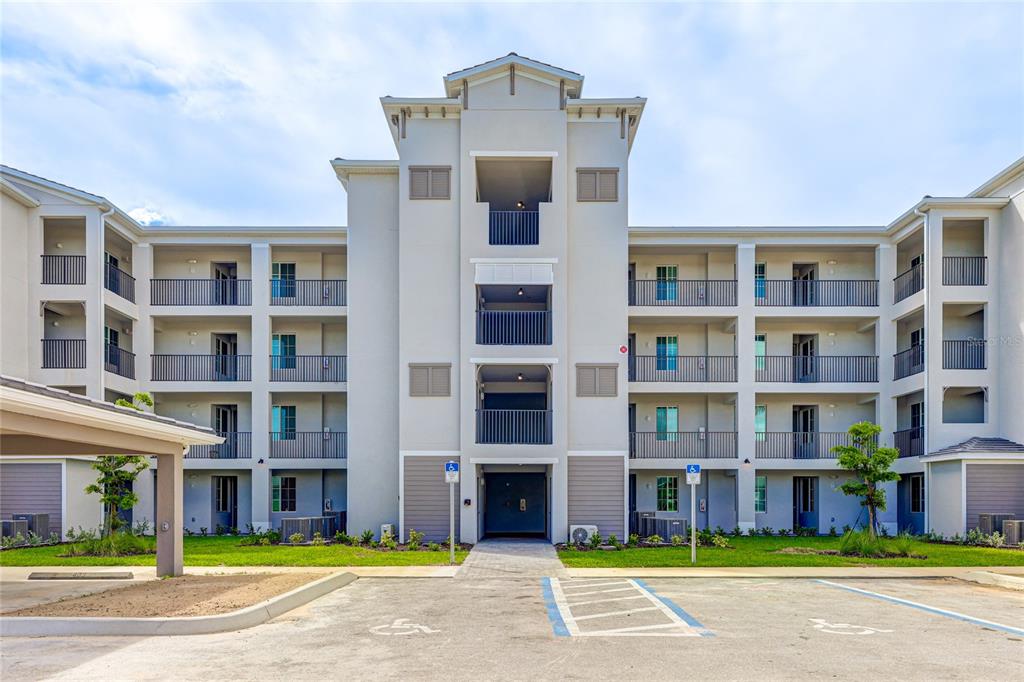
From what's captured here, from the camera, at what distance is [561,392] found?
23781 millimetres

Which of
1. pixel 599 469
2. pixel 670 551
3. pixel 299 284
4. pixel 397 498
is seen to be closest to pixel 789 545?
pixel 670 551

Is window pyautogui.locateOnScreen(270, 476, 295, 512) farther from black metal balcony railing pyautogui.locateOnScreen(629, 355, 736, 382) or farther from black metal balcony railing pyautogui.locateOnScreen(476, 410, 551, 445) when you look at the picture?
black metal balcony railing pyautogui.locateOnScreen(629, 355, 736, 382)

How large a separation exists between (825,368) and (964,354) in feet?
14.7

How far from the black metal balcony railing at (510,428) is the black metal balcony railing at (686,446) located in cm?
559

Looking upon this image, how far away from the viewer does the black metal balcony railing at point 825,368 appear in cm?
2866

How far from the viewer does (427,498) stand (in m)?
23.8

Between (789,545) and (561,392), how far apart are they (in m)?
8.20

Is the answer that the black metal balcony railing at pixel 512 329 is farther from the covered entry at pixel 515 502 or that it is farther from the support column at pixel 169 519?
the support column at pixel 169 519

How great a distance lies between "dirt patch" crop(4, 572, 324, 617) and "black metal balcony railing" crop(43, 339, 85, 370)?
13.4 m

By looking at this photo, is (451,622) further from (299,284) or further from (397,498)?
(299,284)

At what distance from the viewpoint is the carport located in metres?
11.4

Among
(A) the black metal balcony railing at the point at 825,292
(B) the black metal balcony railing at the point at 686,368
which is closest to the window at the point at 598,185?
(B) the black metal balcony railing at the point at 686,368

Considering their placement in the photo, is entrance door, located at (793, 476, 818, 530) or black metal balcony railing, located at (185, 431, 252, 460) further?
entrance door, located at (793, 476, 818, 530)

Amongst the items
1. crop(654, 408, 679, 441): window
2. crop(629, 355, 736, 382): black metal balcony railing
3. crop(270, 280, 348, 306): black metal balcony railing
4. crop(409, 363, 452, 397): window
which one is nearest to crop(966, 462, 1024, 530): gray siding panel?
crop(629, 355, 736, 382): black metal balcony railing
